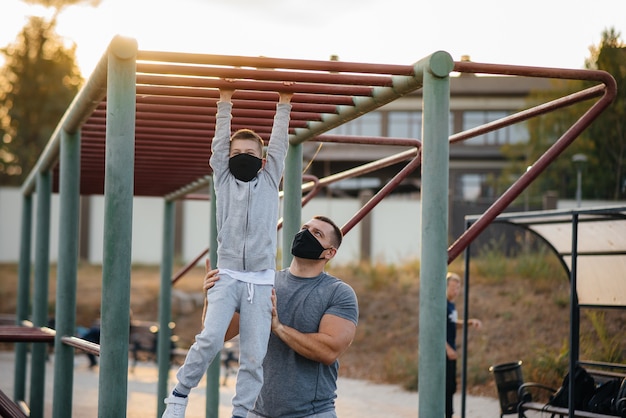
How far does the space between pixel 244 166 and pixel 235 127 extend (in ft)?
6.21

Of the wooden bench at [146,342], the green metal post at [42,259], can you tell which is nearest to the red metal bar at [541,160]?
the green metal post at [42,259]

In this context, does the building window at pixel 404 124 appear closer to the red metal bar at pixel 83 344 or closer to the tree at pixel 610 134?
the tree at pixel 610 134

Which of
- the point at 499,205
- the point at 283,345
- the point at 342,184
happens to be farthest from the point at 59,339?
the point at 342,184

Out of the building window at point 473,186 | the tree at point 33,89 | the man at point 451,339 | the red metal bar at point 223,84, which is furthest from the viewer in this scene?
the tree at point 33,89

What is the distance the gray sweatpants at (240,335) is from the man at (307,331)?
0.06 m

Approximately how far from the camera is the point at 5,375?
16.8 metres

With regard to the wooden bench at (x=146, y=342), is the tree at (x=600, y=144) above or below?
above

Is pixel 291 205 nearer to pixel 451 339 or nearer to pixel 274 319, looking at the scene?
pixel 274 319

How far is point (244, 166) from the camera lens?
4.57m

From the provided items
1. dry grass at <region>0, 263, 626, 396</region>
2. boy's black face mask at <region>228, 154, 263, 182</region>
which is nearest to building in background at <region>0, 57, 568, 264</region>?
dry grass at <region>0, 263, 626, 396</region>

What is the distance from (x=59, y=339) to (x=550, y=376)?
8.95 m

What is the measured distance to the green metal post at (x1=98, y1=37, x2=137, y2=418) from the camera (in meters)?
4.46

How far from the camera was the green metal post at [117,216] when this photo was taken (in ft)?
14.6

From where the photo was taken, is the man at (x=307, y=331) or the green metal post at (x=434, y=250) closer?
the green metal post at (x=434, y=250)
